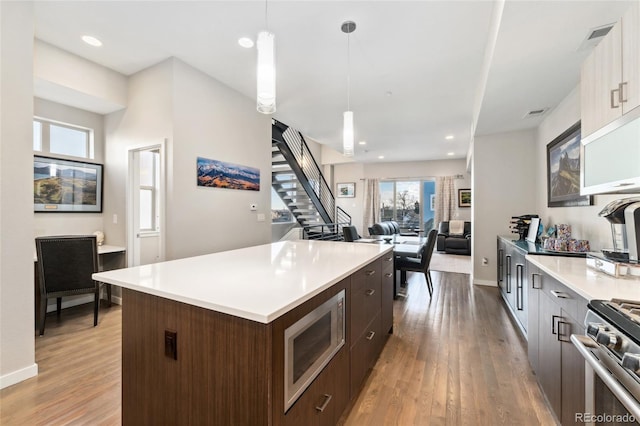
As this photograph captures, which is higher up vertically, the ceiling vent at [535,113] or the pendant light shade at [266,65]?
the ceiling vent at [535,113]

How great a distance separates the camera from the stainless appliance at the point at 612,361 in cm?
80

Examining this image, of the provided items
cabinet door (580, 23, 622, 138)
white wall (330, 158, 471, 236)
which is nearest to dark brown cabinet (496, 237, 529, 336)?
cabinet door (580, 23, 622, 138)

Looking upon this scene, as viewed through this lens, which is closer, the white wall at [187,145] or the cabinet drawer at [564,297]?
the cabinet drawer at [564,297]

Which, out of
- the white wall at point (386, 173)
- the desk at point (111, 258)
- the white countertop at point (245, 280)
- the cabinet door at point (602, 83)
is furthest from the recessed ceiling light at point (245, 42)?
the white wall at point (386, 173)

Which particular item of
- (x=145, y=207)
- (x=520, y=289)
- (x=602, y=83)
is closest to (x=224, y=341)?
Answer: (x=602, y=83)

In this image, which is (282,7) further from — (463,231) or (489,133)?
(463,231)

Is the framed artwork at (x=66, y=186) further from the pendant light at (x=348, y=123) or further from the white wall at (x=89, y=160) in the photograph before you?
the pendant light at (x=348, y=123)

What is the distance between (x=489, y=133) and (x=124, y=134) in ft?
17.8

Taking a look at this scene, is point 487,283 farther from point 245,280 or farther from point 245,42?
point 245,42

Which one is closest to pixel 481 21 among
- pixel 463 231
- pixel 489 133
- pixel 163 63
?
pixel 489 133

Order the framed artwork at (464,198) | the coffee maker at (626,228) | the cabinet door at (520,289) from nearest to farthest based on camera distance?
the coffee maker at (626,228)
the cabinet door at (520,289)
the framed artwork at (464,198)

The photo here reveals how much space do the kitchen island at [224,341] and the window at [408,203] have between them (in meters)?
8.22

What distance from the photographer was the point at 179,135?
10.4 ft

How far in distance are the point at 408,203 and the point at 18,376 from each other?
9.28m
